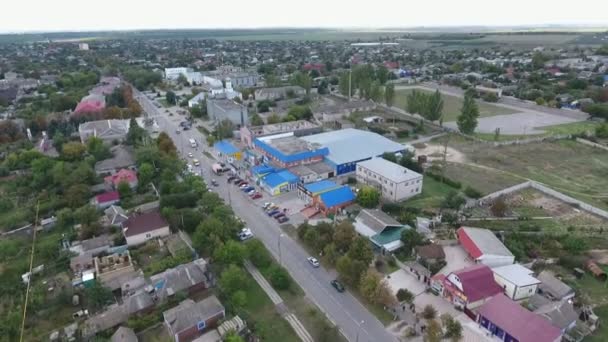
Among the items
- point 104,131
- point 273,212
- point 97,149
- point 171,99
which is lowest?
point 273,212

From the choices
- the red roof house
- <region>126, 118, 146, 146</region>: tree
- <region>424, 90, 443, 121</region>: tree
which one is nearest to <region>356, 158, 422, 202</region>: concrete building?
the red roof house

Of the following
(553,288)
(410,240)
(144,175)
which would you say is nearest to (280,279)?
(410,240)

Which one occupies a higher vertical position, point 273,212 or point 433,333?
point 433,333

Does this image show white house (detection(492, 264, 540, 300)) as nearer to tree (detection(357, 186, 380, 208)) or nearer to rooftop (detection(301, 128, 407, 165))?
tree (detection(357, 186, 380, 208))

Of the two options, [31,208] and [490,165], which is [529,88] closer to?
[490,165]

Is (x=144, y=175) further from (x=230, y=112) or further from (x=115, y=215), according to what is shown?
(x=230, y=112)

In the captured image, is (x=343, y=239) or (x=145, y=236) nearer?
(x=343, y=239)

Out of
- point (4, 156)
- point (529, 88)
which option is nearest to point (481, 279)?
point (4, 156)
